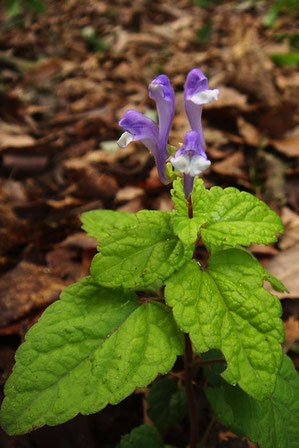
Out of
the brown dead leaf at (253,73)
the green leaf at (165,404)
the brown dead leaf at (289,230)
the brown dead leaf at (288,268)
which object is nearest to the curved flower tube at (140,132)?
the green leaf at (165,404)

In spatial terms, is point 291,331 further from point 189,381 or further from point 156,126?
point 156,126

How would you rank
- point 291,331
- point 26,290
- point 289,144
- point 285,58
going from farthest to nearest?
point 285,58 → point 289,144 → point 26,290 → point 291,331

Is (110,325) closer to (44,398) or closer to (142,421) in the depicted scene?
(44,398)

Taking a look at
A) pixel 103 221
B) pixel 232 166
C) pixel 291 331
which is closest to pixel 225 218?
pixel 103 221

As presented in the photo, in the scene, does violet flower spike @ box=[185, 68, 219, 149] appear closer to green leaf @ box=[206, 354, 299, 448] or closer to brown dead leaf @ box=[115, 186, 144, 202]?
green leaf @ box=[206, 354, 299, 448]

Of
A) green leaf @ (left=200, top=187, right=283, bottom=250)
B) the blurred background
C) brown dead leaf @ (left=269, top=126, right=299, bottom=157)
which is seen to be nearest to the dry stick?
green leaf @ (left=200, top=187, right=283, bottom=250)

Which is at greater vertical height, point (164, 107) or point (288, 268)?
point (164, 107)
